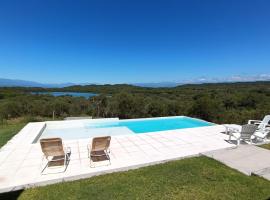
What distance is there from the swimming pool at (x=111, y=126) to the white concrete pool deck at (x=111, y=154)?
61.2 inches

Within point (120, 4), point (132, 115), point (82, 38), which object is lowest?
point (132, 115)

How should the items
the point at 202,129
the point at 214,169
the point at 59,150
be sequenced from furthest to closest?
the point at 202,129
the point at 59,150
the point at 214,169

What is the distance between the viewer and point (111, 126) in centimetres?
957

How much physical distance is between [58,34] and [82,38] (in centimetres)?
199

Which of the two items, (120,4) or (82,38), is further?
(82,38)

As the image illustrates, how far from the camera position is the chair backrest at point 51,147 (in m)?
3.87

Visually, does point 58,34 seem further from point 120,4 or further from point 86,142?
point 86,142

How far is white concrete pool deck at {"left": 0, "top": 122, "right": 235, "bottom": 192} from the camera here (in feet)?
11.4

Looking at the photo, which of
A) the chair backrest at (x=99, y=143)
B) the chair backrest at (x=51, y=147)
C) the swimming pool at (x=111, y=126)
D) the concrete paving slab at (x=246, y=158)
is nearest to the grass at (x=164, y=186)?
the concrete paving slab at (x=246, y=158)

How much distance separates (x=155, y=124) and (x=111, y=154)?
576 cm

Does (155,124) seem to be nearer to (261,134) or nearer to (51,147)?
(261,134)

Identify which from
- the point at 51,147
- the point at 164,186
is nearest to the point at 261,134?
the point at 164,186

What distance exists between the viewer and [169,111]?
1366 centimetres

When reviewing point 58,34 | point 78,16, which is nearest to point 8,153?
point 78,16
